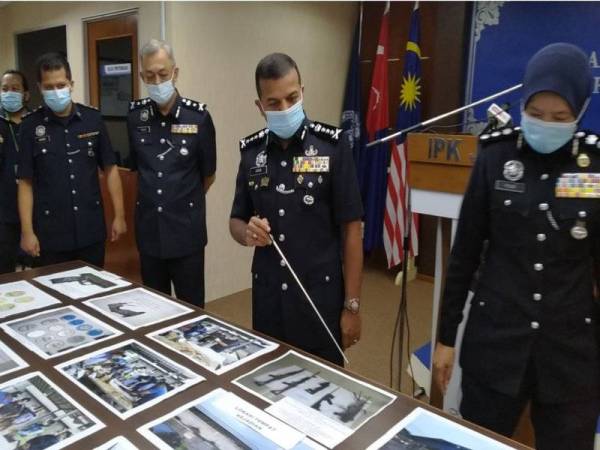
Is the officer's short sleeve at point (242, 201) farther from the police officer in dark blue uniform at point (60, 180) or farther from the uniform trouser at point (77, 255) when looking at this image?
the uniform trouser at point (77, 255)

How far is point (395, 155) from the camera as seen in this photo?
4.24 meters

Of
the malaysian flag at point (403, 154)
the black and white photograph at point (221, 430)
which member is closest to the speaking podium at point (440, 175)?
the black and white photograph at point (221, 430)

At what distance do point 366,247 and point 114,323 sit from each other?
3.47 meters

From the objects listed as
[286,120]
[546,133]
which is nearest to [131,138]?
[286,120]

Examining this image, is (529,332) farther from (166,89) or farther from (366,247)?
(366,247)

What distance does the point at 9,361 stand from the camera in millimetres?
1157

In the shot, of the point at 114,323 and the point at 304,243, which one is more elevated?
the point at 304,243

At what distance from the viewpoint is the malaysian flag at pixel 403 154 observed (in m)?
4.16

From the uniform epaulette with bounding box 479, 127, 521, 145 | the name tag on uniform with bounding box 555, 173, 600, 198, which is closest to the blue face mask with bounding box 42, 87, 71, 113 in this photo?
the uniform epaulette with bounding box 479, 127, 521, 145

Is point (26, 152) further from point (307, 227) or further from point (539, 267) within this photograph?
point (539, 267)

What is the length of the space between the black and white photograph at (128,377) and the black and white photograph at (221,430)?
84mm

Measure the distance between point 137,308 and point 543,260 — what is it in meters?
1.18

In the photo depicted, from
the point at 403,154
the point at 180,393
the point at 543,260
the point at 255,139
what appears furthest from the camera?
the point at 403,154

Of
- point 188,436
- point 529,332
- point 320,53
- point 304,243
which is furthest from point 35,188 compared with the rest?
point 320,53
